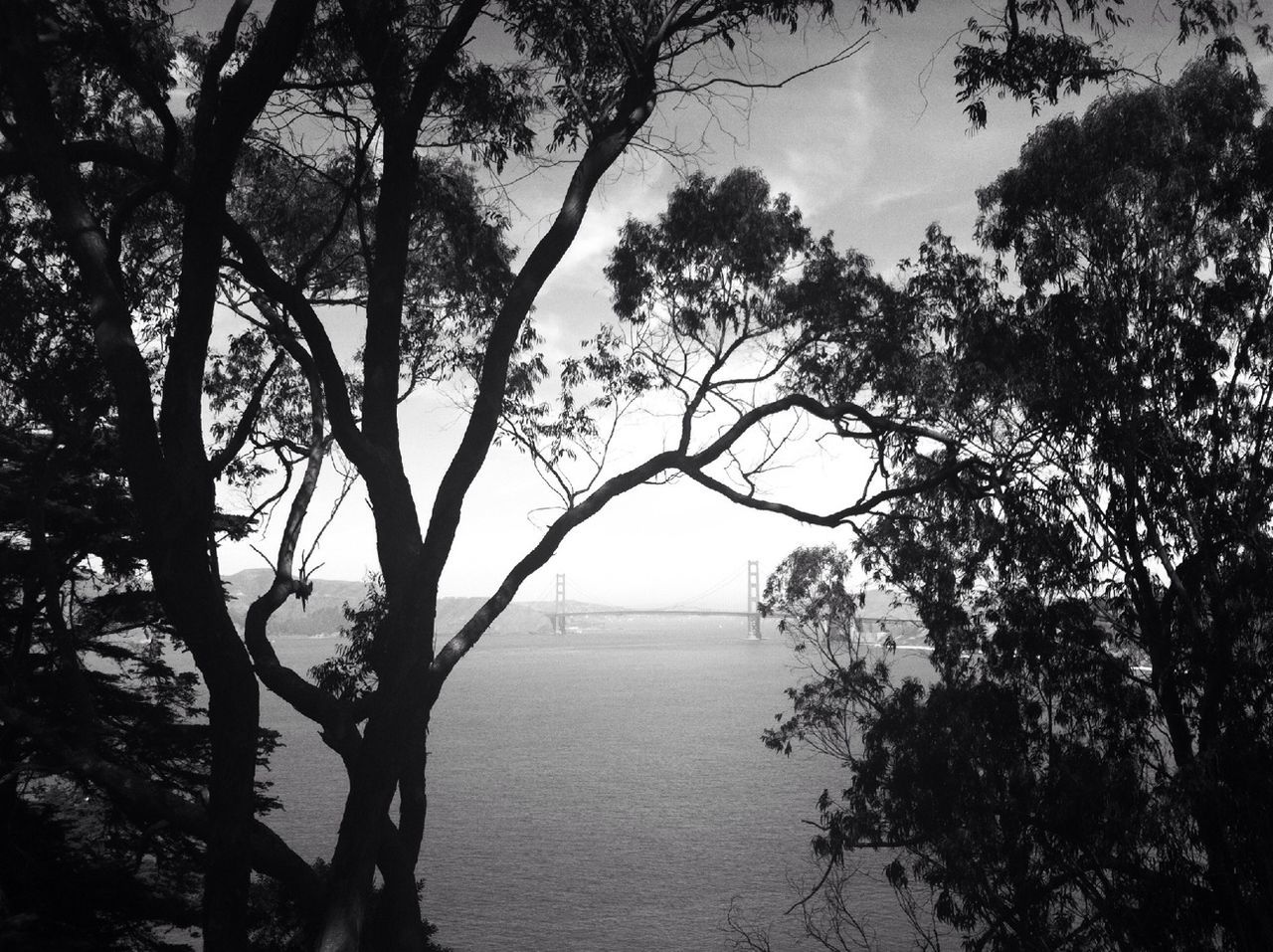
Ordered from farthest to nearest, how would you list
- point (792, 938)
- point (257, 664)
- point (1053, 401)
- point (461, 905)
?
point (461, 905) → point (792, 938) → point (1053, 401) → point (257, 664)

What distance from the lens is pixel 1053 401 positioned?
843 cm

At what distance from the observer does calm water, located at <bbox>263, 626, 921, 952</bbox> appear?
20469 millimetres

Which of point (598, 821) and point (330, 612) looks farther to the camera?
point (330, 612)

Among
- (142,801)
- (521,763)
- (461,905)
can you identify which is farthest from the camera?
(521,763)

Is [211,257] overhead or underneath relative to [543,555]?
overhead

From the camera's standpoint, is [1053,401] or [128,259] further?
[1053,401]

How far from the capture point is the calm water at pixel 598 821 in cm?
2047

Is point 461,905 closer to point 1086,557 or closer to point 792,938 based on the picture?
point 792,938

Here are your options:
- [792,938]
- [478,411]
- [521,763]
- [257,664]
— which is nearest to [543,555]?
[478,411]

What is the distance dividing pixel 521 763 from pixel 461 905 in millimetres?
16314

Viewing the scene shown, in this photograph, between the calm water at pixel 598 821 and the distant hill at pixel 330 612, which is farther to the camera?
the distant hill at pixel 330 612

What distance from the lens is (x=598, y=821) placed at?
28609mm

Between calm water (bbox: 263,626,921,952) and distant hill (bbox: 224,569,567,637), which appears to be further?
distant hill (bbox: 224,569,567,637)

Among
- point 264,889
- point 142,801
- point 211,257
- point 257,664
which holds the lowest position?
point 264,889
